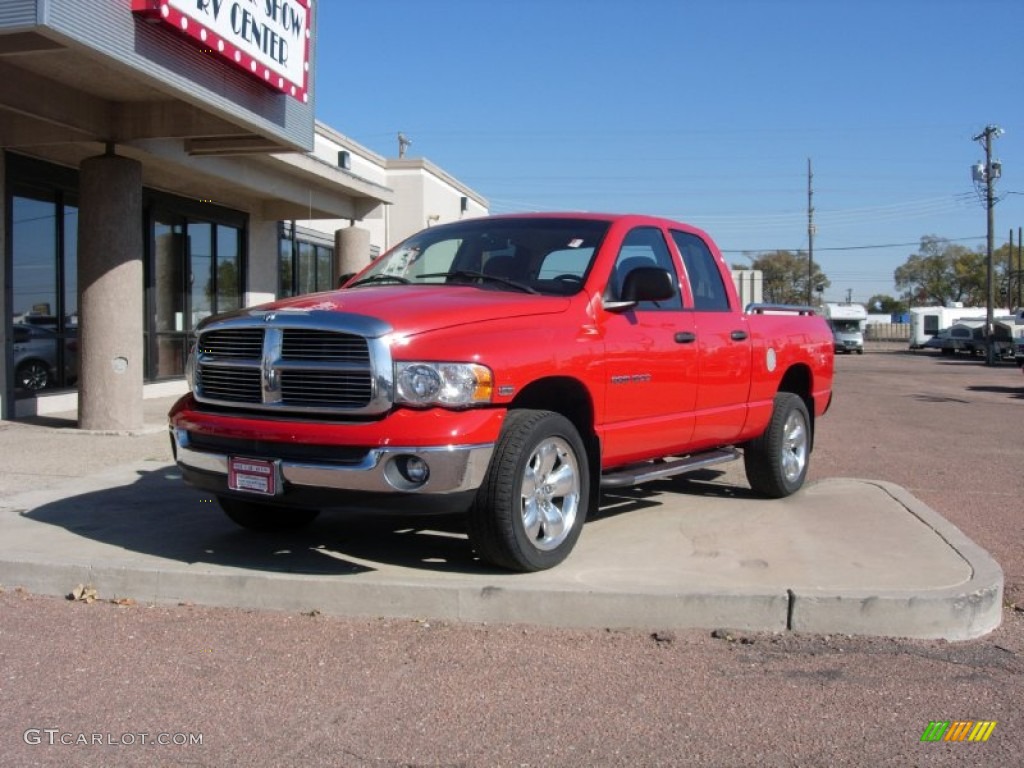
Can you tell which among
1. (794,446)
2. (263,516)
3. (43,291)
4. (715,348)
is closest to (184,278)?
(43,291)

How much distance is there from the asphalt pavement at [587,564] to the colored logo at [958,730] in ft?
3.13

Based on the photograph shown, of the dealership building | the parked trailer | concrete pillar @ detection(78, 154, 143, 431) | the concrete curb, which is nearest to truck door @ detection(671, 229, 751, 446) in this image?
the concrete curb

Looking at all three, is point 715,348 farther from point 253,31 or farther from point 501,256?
point 253,31

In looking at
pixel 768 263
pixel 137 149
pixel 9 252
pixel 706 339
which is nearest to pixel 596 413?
pixel 706 339

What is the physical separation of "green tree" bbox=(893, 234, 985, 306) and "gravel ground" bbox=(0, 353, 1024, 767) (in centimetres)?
11094

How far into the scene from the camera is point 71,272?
1324 cm

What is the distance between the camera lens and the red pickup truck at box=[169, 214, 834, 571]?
4645 millimetres

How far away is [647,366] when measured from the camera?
5875mm

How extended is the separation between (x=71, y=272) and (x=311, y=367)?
9.91m

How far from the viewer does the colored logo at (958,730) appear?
3.65m

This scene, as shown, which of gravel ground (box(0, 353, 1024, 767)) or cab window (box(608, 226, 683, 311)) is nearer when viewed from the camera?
gravel ground (box(0, 353, 1024, 767))

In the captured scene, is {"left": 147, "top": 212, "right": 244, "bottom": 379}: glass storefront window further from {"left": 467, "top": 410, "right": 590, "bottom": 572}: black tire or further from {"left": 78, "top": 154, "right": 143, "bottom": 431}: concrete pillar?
{"left": 467, "top": 410, "right": 590, "bottom": 572}: black tire

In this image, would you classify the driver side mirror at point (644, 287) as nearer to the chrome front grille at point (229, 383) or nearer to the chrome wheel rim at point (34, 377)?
the chrome front grille at point (229, 383)

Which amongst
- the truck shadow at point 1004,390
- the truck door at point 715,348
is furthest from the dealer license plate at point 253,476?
the truck shadow at point 1004,390
